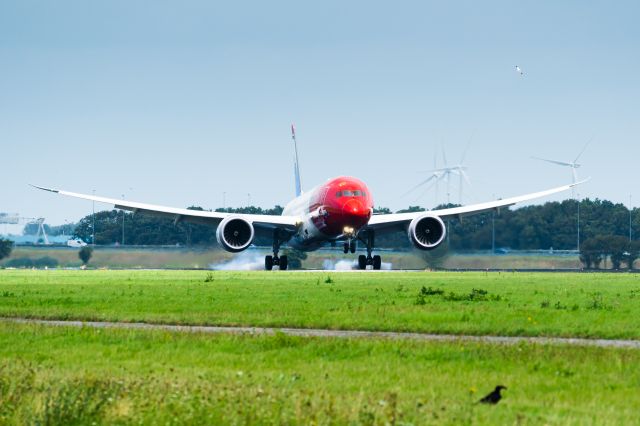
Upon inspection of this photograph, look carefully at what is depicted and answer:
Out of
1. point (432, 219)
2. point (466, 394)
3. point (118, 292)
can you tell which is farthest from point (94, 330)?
point (432, 219)

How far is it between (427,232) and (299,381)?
58.4 meters

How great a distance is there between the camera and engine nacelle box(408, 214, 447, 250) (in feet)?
238

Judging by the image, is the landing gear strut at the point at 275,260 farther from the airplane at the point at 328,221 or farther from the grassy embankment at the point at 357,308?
the grassy embankment at the point at 357,308

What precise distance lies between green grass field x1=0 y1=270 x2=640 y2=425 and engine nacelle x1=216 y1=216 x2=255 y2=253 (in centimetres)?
4047

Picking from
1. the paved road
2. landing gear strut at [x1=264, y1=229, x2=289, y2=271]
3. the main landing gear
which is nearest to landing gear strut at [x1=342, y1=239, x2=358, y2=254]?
the main landing gear

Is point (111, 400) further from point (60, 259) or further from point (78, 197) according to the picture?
point (60, 259)

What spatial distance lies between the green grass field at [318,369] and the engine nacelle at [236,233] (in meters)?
40.5

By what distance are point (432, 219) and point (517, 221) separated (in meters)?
11.9

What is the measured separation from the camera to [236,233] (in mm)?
72250

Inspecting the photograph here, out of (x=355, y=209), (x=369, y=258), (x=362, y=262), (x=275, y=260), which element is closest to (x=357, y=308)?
(x=355, y=209)

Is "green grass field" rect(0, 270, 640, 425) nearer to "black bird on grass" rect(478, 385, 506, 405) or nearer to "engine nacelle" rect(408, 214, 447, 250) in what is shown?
"black bird on grass" rect(478, 385, 506, 405)

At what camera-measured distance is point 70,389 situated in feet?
45.7

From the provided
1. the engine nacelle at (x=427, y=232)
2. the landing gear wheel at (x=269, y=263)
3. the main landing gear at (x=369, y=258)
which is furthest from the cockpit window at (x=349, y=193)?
the landing gear wheel at (x=269, y=263)

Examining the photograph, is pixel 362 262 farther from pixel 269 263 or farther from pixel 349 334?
pixel 349 334
